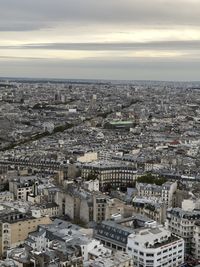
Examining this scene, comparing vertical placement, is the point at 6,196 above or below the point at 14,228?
below

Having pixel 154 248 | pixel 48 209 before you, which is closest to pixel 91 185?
pixel 48 209

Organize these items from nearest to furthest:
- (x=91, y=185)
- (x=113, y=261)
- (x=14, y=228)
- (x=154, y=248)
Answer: (x=113, y=261) < (x=154, y=248) < (x=14, y=228) < (x=91, y=185)

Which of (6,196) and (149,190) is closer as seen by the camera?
(6,196)

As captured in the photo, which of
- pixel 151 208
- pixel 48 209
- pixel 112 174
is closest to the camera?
pixel 151 208

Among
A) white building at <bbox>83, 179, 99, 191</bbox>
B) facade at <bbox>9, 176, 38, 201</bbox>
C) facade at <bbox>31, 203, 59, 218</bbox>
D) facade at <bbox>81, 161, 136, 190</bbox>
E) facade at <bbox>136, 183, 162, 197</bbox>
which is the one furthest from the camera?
facade at <bbox>81, 161, 136, 190</bbox>

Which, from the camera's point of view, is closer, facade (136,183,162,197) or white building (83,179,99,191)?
facade (136,183,162,197)

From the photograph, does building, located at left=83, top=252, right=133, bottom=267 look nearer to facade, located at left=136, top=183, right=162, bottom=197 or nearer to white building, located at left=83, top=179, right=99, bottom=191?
facade, located at left=136, top=183, right=162, bottom=197

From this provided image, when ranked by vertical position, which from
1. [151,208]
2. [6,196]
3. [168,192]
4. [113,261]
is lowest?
[6,196]

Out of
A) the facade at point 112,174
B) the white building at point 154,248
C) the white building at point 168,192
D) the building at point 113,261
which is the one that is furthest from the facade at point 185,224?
→ the facade at point 112,174

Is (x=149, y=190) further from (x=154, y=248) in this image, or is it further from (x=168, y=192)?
(x=154, y=248)

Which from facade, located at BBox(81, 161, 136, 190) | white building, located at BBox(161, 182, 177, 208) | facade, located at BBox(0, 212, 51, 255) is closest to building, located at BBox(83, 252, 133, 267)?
facade, located at BBox(0, 212, 51, 255)

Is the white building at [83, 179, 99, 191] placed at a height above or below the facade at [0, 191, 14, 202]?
above
